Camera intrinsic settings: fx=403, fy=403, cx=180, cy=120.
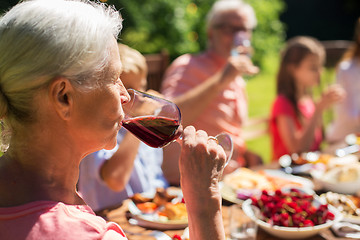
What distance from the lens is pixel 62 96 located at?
3.30 ft

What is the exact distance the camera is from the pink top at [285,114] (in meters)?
3.62

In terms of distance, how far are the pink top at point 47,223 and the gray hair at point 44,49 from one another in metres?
0.23

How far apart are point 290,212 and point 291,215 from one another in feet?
0.04

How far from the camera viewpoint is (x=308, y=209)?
1.77m

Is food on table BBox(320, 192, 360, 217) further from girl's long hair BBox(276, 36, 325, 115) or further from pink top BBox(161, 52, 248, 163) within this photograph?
girl's long hair BBox(276, 36, 325, 115)

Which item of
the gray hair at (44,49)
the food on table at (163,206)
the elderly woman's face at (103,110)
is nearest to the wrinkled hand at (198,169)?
the elderly woman's face at (103,110)

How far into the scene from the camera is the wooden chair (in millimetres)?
3998

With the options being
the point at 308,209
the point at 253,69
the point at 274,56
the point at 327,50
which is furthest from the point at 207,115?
the point at 274,56

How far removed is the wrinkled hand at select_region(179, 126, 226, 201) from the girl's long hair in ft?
8.65

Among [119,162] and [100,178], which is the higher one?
[119,162]

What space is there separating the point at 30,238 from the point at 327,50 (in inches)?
220

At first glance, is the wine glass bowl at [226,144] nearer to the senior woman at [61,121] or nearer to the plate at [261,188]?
the senior woman at [61,121]

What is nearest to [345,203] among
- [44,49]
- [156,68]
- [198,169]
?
[198,169]

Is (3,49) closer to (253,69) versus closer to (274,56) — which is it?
(253,69)
